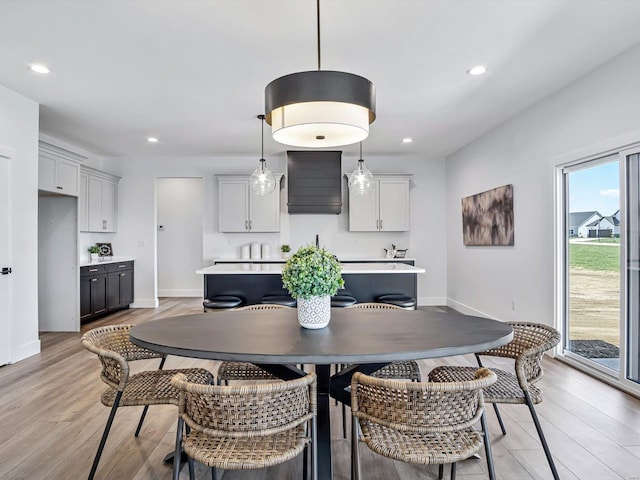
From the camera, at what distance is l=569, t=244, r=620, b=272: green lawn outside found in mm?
3381

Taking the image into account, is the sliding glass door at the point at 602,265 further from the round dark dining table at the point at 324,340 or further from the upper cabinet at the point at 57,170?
the upper cabinet at the point at 57,170

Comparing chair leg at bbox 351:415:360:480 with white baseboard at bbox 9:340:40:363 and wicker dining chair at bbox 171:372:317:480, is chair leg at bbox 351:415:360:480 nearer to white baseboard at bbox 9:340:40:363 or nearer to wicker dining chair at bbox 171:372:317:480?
wicker dining chair at bbox 171:372:317:480

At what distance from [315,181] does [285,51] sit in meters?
3.60

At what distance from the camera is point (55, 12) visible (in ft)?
8.54

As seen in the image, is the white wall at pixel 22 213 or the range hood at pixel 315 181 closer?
the white wall at pixel 22 213

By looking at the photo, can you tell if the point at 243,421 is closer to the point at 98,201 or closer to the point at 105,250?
the point at 98,201

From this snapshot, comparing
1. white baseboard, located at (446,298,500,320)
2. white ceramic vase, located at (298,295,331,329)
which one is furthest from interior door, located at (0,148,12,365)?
white baseboard, located at (446,298,500,320)

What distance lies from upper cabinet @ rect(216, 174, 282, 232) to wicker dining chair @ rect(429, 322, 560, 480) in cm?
500

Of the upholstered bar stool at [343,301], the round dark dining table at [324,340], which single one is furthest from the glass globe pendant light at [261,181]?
the round dark dining table at [324,340]

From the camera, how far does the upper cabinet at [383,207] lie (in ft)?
22.9

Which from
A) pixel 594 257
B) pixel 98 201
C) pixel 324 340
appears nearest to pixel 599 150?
pixel 594 257

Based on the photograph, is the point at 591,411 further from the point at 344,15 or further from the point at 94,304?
the point at 94,304

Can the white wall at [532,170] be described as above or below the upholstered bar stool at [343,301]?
above

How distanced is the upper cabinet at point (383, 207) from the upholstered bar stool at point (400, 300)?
2.60 metres
